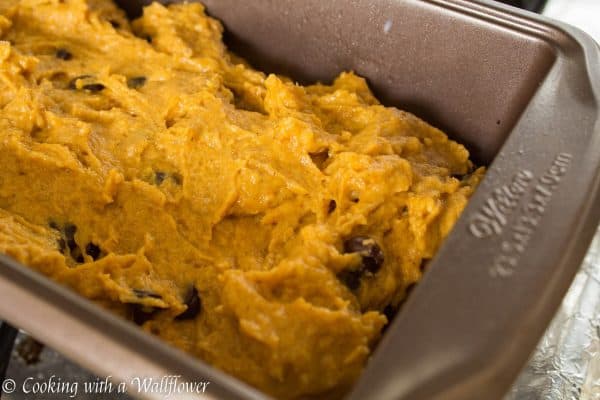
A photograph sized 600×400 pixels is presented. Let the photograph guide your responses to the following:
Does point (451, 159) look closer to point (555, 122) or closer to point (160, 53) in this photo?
point (555, 122)

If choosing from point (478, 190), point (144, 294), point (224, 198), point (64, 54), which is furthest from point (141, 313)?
point (64, 54)

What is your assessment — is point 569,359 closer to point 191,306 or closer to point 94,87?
point 191,306

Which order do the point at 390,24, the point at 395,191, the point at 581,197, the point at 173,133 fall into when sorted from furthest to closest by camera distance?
the point at 390,24, the point at 173,133, the point at 395,191, the point at 581,197

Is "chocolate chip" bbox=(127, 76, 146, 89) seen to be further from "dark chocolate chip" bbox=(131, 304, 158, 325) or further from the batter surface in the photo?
"dark chocolate chip" bbox=(131, 304, 158, 325)

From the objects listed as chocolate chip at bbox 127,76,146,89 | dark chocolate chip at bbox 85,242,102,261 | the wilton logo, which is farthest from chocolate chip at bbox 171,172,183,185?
the wilton logo

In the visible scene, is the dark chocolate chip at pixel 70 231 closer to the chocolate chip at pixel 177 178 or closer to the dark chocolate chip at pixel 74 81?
the chocolate chip at pixel 177 178

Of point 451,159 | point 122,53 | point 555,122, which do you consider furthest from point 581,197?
point 122,53
